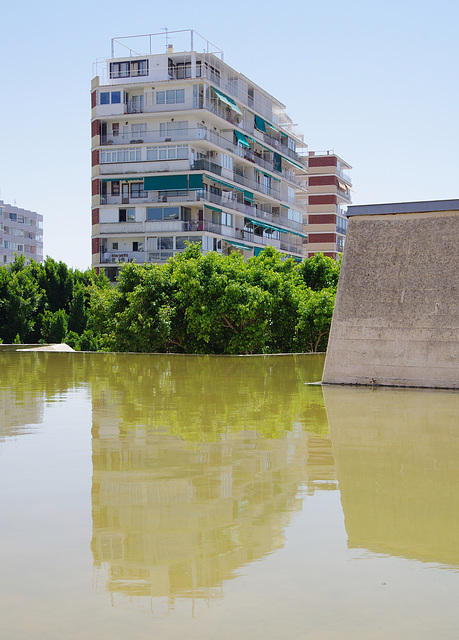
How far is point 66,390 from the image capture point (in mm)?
12344


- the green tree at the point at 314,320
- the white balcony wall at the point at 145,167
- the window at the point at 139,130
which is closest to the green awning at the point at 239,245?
the white balcony wall at the point at 145,167

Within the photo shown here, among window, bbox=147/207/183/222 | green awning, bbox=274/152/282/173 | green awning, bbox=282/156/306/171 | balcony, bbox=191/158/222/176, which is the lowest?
window, bbox=147/207/183/222

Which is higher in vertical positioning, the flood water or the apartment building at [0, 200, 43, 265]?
the apartment building at [0, 200, 43, 265]

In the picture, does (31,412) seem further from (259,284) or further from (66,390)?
(259,284)

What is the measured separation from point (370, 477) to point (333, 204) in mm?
77594

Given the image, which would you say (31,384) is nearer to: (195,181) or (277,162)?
(195,181)

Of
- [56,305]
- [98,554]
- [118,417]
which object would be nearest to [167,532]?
[98,554]

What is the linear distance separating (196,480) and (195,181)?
4971 cm

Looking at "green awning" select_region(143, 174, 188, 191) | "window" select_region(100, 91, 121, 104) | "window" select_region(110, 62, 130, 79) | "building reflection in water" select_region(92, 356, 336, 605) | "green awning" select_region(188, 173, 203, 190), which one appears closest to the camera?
"building reflection in water" select_region(92, 356, 336, 605)

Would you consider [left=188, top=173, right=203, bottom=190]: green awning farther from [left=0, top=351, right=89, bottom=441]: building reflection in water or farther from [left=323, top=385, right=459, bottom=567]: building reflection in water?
[left=323, top=385, right=459, bottom=567]: building reflection in water

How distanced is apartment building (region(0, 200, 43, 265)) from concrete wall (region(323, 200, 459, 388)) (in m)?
99.9

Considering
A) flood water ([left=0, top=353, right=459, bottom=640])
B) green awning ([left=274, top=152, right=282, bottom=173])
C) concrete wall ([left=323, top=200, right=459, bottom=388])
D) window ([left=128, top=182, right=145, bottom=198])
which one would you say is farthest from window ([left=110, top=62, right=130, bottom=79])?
flood water ([left=0, top=353, right=459, bottom=640])

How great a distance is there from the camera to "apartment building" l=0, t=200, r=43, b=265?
10994 cm

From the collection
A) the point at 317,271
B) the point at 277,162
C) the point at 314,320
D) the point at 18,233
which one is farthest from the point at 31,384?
the point at 18,233
